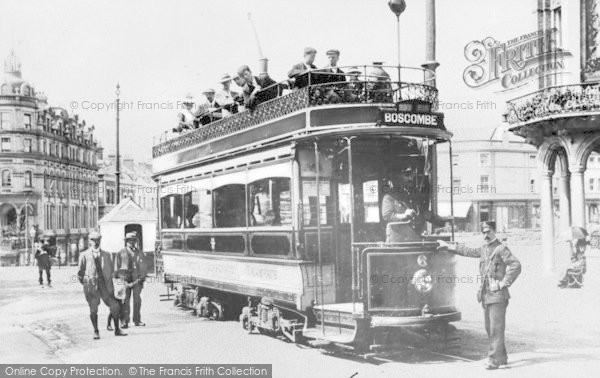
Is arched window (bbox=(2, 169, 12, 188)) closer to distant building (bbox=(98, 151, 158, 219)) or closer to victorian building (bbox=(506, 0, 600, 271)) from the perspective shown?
distant building (bbox=(98, 151, 158, 219))

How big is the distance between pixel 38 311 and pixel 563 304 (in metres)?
10.2

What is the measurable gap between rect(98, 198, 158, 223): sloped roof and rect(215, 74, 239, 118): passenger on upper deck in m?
12.5

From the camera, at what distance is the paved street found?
8.16 metres

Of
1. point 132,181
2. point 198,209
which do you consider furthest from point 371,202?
point 132,181

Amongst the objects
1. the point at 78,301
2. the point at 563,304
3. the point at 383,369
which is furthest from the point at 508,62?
the point at 78,301

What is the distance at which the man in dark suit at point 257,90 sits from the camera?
10.6 m

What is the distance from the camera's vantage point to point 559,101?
60.7 feet

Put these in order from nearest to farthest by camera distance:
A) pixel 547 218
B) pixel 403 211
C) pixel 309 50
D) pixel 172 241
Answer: pixel 403 211 < pixel 309 50 < pixel 172 241 < pixel 547 218

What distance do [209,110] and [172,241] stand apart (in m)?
2.81

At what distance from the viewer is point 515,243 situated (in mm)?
41500

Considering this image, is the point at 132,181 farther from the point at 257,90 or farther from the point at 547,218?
the point at 257,90

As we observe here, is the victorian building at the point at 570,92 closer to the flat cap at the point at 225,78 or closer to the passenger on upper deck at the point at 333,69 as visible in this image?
the flat cap at the point at 225,78

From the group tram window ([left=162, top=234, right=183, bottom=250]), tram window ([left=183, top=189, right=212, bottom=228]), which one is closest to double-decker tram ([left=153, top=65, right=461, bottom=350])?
tram window ([left=183, top=189, right=212, bottom=228])

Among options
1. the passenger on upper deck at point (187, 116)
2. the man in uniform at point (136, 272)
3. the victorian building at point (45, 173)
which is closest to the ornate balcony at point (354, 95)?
the man in uniform at point (136, 272)
